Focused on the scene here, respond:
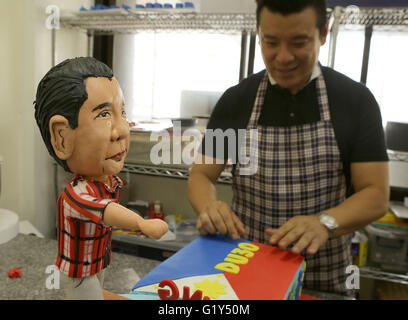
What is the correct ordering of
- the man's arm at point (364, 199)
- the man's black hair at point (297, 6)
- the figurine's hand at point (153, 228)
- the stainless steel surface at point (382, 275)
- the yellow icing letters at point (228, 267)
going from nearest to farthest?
the figurine's hand at point (153, 228) < the yellow icing letters at point (228, 267) < the man's black hair at point (297, 6) < the man's arm at point (364, 199) < the stainless steel surface at point (382, 275)

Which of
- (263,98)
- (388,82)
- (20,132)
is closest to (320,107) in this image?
(263,98)

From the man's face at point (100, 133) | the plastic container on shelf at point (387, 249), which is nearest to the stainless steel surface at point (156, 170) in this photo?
the man's face at point (100, 133)

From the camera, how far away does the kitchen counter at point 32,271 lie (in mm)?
676

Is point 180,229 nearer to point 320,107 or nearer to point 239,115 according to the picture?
point 239,115

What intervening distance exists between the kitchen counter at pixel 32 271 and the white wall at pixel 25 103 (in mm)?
324

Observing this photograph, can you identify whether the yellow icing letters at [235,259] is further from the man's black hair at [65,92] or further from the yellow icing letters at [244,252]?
the man's black hair at [65,92]

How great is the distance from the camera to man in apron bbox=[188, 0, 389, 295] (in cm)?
80

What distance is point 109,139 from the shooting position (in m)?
0.21

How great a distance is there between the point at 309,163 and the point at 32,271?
2.11 feet

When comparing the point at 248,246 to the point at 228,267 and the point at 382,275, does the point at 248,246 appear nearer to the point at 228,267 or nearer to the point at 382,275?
the point at 228,267

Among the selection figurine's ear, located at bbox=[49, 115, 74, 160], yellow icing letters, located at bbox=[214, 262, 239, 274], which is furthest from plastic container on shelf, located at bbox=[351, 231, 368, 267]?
figurine's ear, located at bbox=[49, 115, 74, 160]

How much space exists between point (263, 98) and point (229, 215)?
0.33 meters

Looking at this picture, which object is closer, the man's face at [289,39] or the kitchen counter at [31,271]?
the man's face at [289,39]

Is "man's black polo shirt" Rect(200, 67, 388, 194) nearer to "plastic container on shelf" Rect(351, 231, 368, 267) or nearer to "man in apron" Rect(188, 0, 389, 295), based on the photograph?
"man in apron" Rect(188, 0, 389, 295)
